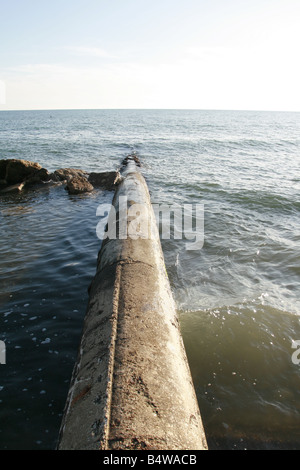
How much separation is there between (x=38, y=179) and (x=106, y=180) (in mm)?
3608

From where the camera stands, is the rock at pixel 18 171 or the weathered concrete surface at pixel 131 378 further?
the rock at pixel 18 171

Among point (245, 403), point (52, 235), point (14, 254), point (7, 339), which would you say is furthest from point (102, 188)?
point (245, 403)

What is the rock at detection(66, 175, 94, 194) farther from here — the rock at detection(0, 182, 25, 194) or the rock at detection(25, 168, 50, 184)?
the rock at detection(0, 182, 25, 194)

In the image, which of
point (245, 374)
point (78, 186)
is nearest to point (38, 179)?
point (78, 186)

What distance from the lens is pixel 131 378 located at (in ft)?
8.45

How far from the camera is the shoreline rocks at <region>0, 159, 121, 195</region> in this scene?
13.1 m

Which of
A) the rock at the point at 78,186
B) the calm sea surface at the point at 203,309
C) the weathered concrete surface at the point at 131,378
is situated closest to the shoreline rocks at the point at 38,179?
the rock at the point at 78,186

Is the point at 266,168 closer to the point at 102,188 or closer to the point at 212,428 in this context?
the point at 102,188

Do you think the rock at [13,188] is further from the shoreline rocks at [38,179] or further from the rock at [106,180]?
the rock at [106,180]

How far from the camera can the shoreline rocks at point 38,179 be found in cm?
1311

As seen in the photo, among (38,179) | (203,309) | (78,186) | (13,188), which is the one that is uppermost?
(38,179)

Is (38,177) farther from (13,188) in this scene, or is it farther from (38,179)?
(13,188)

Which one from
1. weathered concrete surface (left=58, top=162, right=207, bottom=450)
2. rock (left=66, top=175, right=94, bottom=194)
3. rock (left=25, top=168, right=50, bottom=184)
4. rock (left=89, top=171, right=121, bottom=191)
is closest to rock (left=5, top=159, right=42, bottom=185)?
rock (left=25, top=168, right=50, bottom=184)
